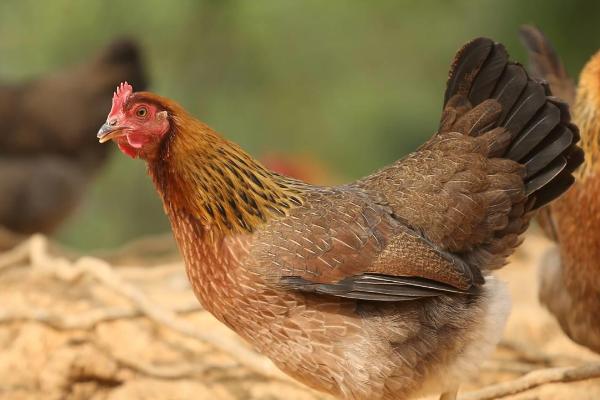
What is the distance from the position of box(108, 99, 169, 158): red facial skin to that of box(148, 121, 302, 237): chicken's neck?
39 mm

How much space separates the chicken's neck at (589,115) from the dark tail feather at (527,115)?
0.36m

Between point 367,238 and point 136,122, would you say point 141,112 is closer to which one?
point 136,122

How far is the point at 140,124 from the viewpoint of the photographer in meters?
2.29

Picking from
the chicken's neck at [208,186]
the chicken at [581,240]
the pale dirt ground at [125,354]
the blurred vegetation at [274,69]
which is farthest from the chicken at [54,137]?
the chicken at [581,240]

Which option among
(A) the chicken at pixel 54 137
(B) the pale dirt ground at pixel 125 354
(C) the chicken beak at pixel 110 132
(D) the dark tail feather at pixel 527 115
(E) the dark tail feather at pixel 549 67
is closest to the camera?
(C) the chicken beak at pixel 110 132

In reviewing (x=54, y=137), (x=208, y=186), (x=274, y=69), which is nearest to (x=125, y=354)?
(x=208, y=186)

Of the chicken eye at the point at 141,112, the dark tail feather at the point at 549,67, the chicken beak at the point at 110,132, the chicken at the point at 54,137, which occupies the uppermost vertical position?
the chicken at the point at 54,137

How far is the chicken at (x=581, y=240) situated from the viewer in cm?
278

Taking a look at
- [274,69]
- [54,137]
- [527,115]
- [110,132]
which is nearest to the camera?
[110,132]

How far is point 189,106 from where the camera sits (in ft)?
20.6

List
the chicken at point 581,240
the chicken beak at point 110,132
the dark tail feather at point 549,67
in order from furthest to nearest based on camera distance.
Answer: the dark tail feather at point 549,67 → the chicken at point 581,240 → the chicken beak at point 110,132

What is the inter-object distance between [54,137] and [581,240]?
4.08 meters

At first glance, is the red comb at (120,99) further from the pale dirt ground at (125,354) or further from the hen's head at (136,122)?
the pale dirt ground at (125,354)

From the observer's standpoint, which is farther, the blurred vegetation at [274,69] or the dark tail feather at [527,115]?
the blurred vegetation at [274,69]
